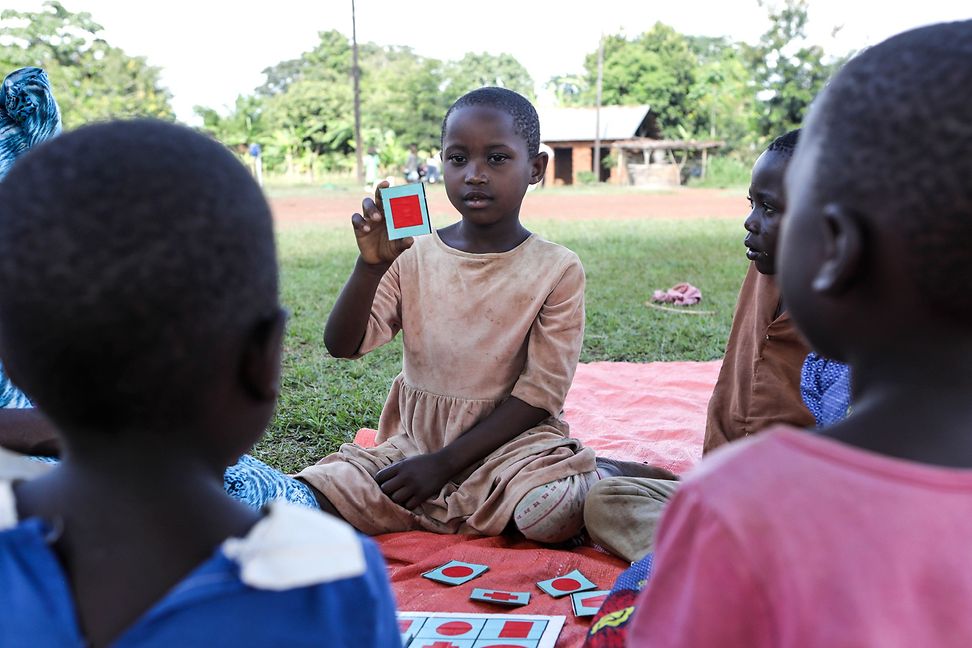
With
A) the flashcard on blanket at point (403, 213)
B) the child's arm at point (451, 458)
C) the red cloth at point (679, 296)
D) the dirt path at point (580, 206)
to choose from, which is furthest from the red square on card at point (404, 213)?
the dirt path at point (580, 206)

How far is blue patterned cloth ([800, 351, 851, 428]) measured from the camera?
1.77 metres

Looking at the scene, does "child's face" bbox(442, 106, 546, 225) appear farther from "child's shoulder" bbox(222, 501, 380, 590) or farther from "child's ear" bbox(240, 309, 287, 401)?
"child's shoulder" bbox(222, 501, 380, 590)

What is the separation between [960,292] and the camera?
81cm

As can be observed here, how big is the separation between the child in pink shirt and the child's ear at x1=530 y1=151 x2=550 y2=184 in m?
1.92

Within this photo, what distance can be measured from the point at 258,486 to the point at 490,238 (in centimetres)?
95

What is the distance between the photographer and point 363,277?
237 centimetres

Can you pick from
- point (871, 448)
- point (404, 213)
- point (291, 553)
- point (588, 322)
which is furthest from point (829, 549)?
point (588, 322)

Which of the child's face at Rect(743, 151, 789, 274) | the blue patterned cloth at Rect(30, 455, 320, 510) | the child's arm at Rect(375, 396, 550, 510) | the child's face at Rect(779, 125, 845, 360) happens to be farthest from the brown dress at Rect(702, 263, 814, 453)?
the child's face at Rect(779, 125, 845, 360)

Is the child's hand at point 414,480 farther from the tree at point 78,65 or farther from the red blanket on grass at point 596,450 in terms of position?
the tree at point 78,65

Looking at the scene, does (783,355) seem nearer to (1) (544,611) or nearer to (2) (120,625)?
(1) (544,611)

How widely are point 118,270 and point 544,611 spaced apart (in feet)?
5.04

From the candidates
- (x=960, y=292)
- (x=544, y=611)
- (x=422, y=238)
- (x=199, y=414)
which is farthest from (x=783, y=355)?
(x=199, y=414)

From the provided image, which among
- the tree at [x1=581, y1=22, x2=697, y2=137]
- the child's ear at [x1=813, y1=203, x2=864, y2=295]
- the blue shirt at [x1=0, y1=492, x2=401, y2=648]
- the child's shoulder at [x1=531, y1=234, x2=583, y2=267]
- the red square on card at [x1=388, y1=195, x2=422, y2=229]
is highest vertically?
the tree at [x1=581, y1=22, x2=697, y2=137]

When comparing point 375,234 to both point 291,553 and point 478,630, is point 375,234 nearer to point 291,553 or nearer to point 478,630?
point 478,630
